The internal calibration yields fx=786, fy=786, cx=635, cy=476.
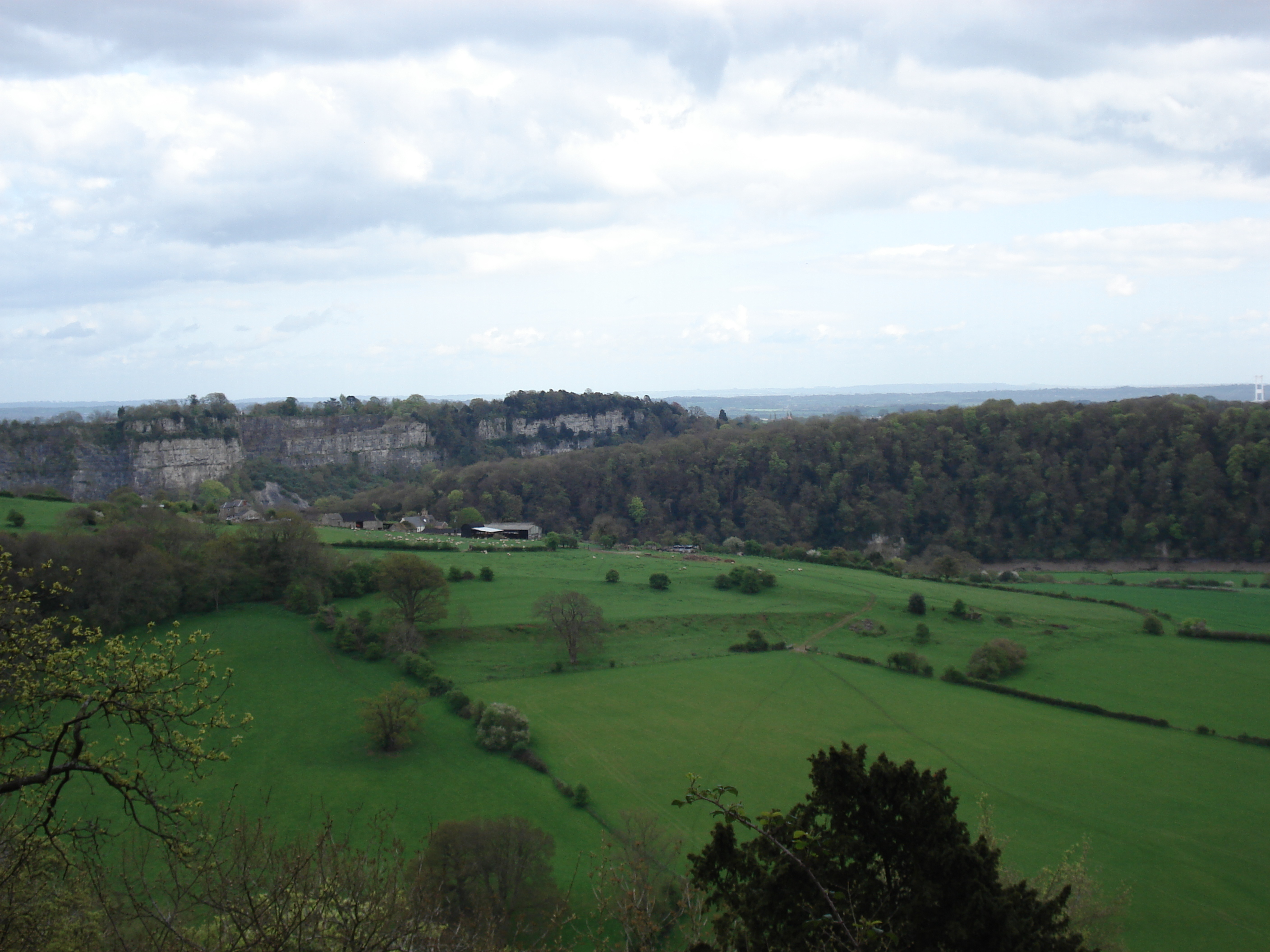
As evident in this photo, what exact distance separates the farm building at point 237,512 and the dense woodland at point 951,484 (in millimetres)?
19160

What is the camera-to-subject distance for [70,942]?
9383 millimetres

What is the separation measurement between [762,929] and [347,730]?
964 inches

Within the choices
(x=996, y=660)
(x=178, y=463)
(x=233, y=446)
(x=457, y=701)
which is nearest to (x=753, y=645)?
(x=996, y=660)

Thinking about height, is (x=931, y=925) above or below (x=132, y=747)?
above

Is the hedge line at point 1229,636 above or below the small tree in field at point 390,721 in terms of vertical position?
below

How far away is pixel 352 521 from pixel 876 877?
249ft

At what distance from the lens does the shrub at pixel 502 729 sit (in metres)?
28.8

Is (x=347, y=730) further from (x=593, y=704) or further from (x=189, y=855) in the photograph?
(x=189, y=855)

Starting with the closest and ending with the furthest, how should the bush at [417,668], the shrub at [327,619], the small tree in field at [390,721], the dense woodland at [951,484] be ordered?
the small tree in field at [390,721] < the bush at [417,668] < the shrub at [327,619] < the dense woodland at [951,484]

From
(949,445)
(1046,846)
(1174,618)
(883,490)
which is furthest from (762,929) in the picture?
(949,445)

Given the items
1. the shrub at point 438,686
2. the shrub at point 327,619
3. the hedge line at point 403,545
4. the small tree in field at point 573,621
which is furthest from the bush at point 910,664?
the hedge line at point 403,545

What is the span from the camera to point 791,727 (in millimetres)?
31703

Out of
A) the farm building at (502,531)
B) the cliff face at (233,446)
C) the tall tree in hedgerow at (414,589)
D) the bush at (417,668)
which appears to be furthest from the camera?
the cliff face at (233,446)

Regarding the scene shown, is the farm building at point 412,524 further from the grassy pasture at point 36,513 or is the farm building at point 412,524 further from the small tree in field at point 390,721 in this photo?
the small tree in field at point 390,721
